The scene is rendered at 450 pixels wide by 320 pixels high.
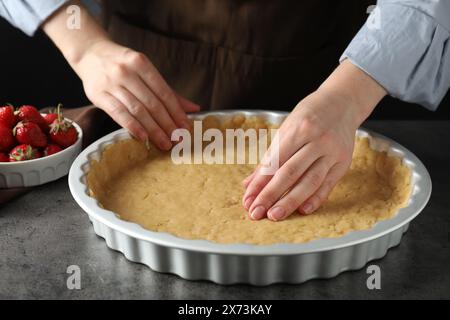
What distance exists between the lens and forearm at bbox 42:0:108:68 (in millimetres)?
1586

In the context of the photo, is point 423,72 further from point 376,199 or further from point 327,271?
point 327,271

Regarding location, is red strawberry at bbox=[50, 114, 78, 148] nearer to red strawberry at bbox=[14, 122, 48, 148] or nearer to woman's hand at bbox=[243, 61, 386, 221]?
red strawberry at bbox=[14, 122, 48, 148]

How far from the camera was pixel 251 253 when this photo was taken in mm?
1069

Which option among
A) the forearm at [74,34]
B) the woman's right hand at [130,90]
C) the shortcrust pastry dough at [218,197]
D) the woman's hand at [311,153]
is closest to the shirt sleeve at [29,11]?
the forearm at [74,34]

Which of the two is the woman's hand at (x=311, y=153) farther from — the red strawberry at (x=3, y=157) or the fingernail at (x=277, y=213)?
the red strawberry at (x=3, y=157)

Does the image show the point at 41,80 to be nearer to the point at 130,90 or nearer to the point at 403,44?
the point at 130,90

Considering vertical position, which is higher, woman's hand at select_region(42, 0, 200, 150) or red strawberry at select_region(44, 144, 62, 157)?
woman's hand at select_region(42, 0, 200, 150)

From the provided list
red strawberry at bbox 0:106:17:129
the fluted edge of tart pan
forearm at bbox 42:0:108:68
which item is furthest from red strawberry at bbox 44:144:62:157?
the fluted edge of tart pan

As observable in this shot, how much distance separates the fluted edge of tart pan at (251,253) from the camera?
1.08m

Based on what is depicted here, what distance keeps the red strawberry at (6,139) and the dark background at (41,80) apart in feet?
3.12

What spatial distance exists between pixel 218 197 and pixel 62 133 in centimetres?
44

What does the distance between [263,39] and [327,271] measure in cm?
85

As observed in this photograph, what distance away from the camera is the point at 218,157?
1.61 meters

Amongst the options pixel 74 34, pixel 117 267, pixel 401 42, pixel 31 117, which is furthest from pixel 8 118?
pixel 401 42
